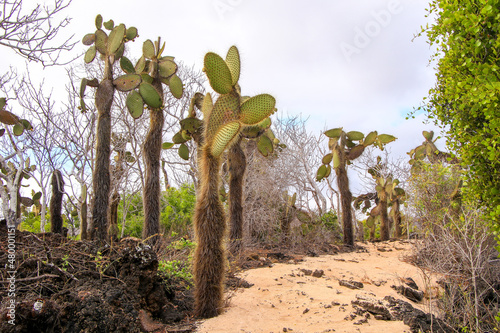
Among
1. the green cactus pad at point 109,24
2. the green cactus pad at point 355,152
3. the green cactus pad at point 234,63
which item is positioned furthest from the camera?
the green cactus pad at point 355,152

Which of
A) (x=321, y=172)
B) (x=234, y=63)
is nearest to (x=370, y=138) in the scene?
(x=321, y=172)

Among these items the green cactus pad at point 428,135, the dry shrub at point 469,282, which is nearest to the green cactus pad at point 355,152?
the green cactus pad at point 428,135

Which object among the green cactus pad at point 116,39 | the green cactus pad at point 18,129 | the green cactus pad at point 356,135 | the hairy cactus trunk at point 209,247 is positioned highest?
the green cactus pad at point 116,39

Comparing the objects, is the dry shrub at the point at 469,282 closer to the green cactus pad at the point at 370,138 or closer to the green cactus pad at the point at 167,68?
the green cactus pad at the point at 370,138

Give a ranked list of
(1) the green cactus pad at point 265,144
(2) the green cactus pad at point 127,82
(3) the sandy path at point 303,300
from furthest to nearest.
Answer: (1) the green cactus pad at point 265,144 → (2) the green cactus pad at point 127,82 → (3) the sandy path at point 303,300

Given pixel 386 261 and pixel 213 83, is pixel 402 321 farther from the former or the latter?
pixel 386 261

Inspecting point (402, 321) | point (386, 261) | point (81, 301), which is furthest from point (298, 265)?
point (81, 301)

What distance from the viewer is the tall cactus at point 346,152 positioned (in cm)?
1111

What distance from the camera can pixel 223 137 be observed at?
450 centimetres

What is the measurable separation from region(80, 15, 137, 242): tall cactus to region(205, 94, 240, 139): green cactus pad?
2.72m

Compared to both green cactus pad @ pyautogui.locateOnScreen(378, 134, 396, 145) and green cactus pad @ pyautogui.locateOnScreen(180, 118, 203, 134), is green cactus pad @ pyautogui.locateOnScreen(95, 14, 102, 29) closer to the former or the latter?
green cactus pad @ pyautogui.locateOnScreen(180, 118, 203, 134)

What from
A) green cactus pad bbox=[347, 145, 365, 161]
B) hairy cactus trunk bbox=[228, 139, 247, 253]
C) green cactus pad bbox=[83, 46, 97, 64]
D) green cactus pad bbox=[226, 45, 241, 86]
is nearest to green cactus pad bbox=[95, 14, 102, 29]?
green cactus pad bbox=[83, 46, 97, 64]

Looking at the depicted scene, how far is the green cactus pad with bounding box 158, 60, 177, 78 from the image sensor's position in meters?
8.07

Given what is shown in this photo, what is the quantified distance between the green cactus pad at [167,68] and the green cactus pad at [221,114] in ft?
12.0
